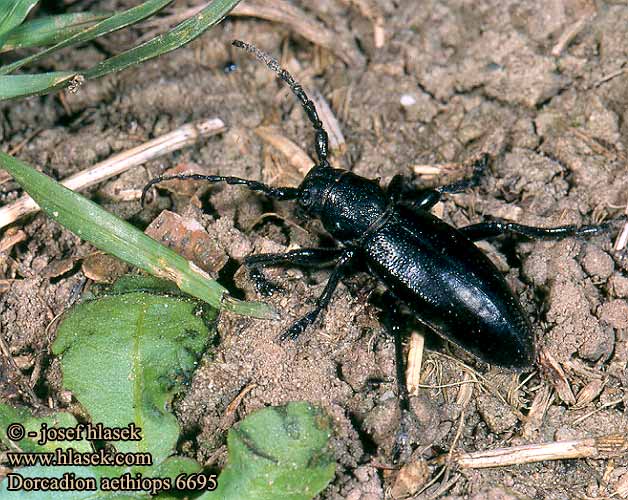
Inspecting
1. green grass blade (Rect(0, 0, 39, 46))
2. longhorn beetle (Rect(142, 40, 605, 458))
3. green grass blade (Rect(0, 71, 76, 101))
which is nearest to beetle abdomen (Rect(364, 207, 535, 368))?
longhorn beetle (Rect(142, 40, 605, 458))

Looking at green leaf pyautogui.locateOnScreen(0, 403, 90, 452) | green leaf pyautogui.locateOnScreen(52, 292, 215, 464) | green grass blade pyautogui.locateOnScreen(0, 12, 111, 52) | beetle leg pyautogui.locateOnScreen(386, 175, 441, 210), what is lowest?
green leaf pyautogui.locateOnScreen(0, 403, 90, 452)

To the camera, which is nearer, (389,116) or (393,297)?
(393,297)

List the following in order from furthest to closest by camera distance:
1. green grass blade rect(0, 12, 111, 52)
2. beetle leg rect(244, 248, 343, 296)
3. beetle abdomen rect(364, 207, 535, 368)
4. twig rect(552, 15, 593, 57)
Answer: twig rect(552, 15, 593, 57) < green grass blade rect(0, 12, 111, 52) < beetle leg rect(244, 248, 343, 296) < beetle abdomen rect(364, 207, 535, 368)

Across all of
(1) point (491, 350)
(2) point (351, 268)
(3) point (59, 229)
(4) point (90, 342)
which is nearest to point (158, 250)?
(4) point (90, 342)

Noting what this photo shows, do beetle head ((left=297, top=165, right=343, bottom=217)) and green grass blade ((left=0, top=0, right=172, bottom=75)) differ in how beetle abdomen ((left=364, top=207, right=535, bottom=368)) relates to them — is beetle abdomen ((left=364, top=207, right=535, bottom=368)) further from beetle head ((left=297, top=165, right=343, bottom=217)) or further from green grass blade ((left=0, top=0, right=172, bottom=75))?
green grass blade ((left=0, top=0, right=172, bottom=75))

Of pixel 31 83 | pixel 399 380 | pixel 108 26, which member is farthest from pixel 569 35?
pixel 31 83

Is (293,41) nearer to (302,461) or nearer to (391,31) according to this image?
(391,31)

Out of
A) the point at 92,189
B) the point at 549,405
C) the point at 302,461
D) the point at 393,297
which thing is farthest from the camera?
the point at 92,189
